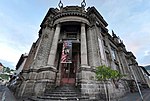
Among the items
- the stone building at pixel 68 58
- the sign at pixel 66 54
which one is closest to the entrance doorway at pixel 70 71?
the stone building at pixel 68 58

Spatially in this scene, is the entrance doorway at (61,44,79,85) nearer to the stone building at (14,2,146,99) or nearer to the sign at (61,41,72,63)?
the stone building at (14,2,146,99)

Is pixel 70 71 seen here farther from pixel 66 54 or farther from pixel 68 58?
pixel 66 54

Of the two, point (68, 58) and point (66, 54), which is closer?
point (68, 58)

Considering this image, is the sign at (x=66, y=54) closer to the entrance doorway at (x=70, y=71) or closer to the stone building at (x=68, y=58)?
the stone building at (x=68, y=58)

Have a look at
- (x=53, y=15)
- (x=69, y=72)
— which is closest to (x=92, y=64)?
(x=69, y=72)

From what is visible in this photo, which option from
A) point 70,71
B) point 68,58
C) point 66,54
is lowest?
point 70,71

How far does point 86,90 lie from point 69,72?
618cm

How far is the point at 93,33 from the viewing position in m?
18.0

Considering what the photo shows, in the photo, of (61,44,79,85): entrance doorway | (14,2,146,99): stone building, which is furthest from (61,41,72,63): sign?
(61,44,79,85): entrance doorway

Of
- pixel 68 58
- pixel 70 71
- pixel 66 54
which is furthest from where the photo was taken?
pixel 70 71

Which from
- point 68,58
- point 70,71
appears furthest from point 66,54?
point 70,71

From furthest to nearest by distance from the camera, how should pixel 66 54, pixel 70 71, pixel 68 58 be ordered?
pixel 70 71 < pixel 66 54 < pixel 68 58

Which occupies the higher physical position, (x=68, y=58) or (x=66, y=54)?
(x=66, y=54)

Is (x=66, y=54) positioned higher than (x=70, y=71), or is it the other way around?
(x=66, y=54)
